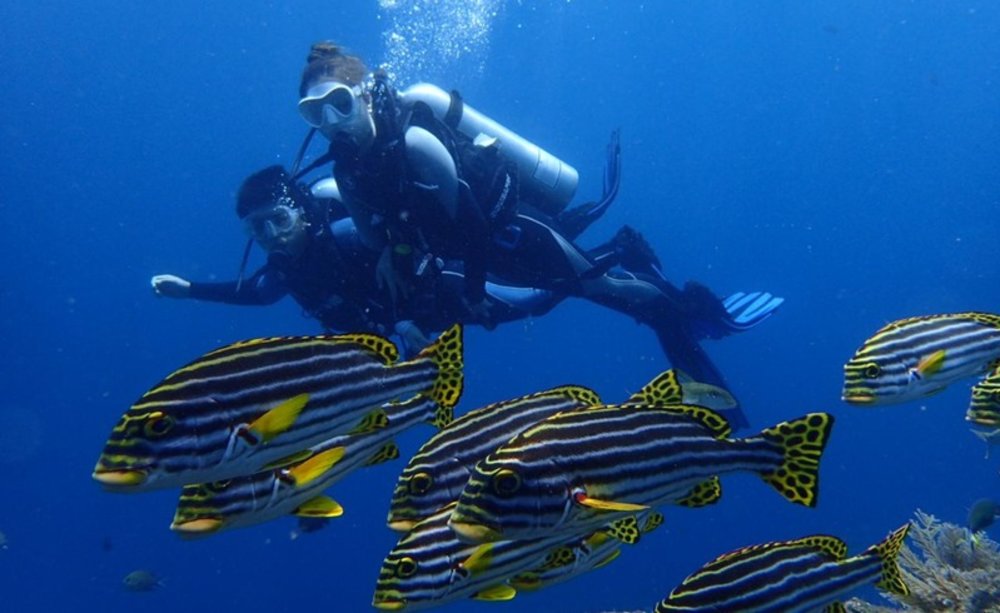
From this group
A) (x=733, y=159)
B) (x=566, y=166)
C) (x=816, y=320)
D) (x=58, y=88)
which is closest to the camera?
(x=566, y=166)

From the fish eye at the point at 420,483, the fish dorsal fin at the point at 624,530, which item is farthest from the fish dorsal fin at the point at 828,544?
the fish eye at the point at 420,483

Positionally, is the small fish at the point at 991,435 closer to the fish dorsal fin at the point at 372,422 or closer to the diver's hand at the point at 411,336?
the fish dorsal fin at the point at 372,422

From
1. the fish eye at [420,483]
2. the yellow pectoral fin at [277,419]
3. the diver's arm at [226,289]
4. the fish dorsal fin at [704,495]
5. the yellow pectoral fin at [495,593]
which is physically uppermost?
the diver's arm at [226,289]

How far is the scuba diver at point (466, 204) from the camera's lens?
7746 millimetres

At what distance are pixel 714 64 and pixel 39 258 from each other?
9200cm

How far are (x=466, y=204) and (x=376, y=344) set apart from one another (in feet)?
16.7

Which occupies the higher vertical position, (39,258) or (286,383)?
(39,258)

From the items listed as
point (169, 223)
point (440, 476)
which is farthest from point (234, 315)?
point (440, 476)

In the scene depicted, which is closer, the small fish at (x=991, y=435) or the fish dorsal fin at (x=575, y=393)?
the fish dorsal fin at (x=575, y=393)

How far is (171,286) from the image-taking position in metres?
9.71

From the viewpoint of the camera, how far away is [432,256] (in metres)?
7.93

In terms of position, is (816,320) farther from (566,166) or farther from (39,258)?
(39,258)

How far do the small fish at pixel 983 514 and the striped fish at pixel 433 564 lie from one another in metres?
5.05

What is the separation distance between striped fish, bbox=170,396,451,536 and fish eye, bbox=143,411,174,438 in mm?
495
